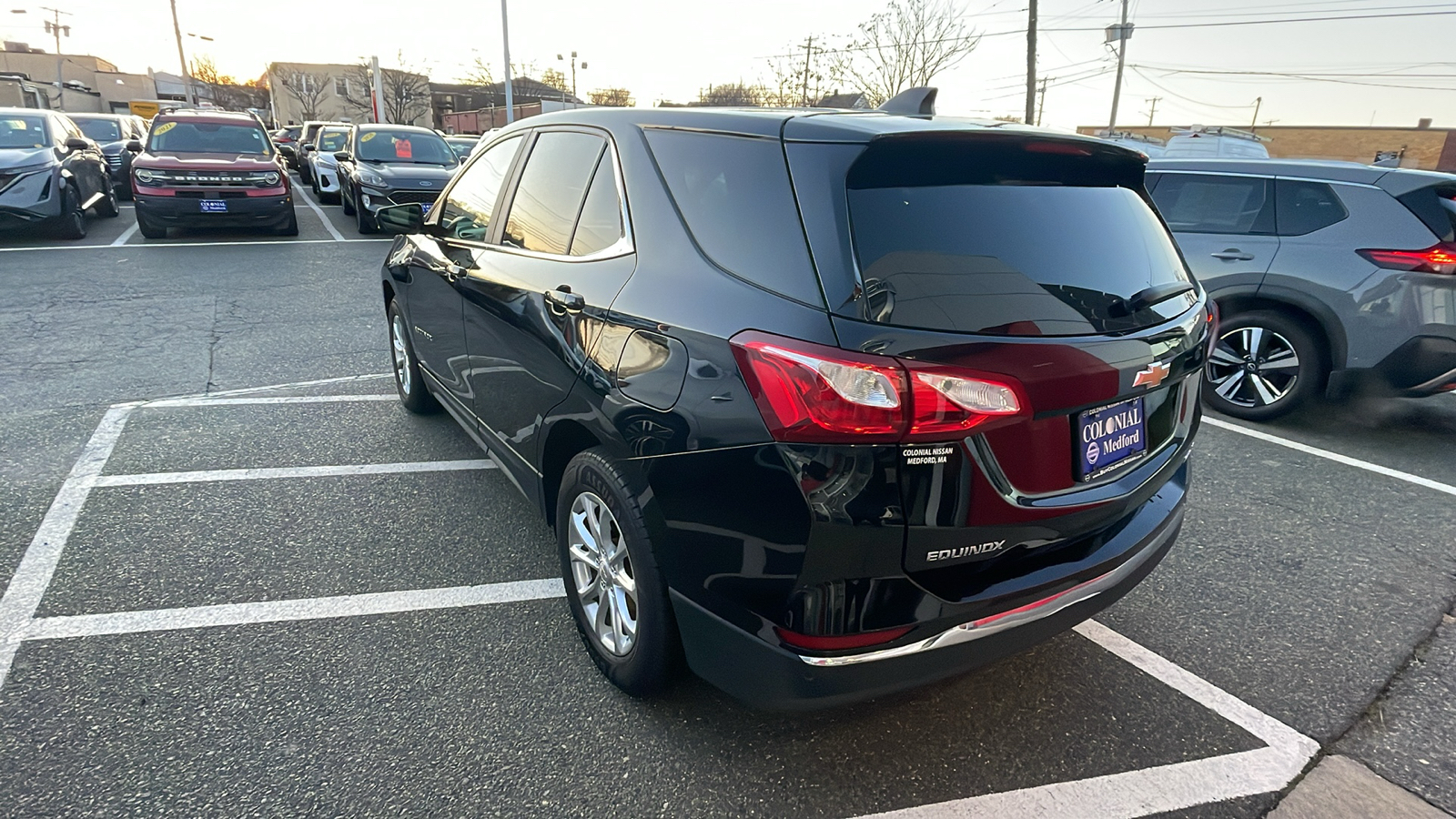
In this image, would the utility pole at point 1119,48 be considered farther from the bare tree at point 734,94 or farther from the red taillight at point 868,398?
the red taillight at point 868,398

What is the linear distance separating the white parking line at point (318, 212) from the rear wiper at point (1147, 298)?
41.0ft

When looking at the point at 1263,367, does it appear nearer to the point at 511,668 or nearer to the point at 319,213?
the point at 511,668

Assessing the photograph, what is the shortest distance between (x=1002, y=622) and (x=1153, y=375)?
79 cm

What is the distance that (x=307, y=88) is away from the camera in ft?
242

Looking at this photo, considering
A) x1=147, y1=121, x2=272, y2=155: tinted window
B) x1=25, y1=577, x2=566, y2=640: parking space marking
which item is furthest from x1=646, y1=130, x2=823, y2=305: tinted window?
x1=147, y1=121, x2=272, y2=155: tinted window

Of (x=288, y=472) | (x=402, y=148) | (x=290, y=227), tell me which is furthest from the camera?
(x=402, y=148)

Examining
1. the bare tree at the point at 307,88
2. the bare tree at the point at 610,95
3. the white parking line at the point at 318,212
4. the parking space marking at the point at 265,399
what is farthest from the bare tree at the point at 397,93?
the parking space marking at the point at 265,399

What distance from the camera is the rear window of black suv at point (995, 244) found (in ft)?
6.07

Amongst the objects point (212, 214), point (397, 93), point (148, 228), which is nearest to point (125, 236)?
point (148, 228)

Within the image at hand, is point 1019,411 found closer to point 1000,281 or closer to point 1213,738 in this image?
point 1000,281

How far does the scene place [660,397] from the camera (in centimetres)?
209

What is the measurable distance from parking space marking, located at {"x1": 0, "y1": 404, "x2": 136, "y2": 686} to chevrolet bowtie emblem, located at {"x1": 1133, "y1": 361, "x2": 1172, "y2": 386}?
3.42 meters

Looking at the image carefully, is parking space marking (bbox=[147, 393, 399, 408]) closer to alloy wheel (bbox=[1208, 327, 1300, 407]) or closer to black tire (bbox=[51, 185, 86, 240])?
alloy wheel (bbox=[1208, 327, 1300, 407])

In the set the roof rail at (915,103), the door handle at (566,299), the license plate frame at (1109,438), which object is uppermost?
the roof rail at (915,103)
